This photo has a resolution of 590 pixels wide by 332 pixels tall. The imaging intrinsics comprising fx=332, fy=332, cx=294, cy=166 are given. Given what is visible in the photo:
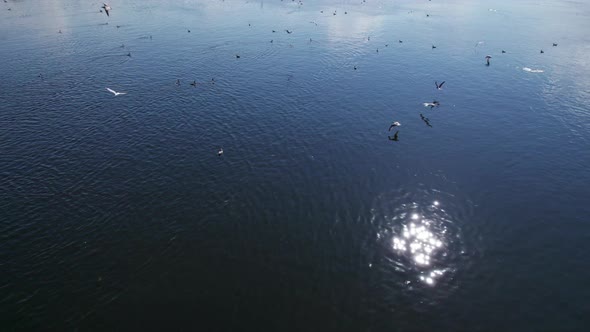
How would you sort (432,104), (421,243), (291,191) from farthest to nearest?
(432,104), (291,191), (421,243)

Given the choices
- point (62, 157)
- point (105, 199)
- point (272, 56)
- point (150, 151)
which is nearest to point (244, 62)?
point (272, 56)

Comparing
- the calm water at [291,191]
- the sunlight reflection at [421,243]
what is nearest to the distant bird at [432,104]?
the calm water at [291,191]

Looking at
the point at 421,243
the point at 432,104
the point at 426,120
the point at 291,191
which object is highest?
the point at 432,104

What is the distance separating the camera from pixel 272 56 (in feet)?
325

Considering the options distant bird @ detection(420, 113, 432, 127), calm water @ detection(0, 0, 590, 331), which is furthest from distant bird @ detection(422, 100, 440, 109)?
distant bird @ detection(420, 113, 432, 127)

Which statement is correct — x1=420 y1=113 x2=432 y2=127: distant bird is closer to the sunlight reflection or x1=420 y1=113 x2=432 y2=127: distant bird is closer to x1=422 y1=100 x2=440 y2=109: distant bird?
x1=422 y1=100 x2=440 y2=109: distant bird

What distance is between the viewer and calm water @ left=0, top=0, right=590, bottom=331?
3216cm

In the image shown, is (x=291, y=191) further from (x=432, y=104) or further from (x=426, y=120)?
(x=432, y=104)

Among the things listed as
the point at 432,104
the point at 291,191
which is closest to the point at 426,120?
the point at 432,104

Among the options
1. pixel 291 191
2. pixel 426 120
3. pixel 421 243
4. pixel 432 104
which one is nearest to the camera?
pixel 421 243

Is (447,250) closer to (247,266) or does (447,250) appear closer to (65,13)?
(247,266)

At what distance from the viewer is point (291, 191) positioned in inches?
1850

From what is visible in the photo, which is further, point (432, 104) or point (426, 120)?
point (432, 104)

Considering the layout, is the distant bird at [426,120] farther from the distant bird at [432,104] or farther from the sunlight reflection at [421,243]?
the sunlight reflection at [421,243]
